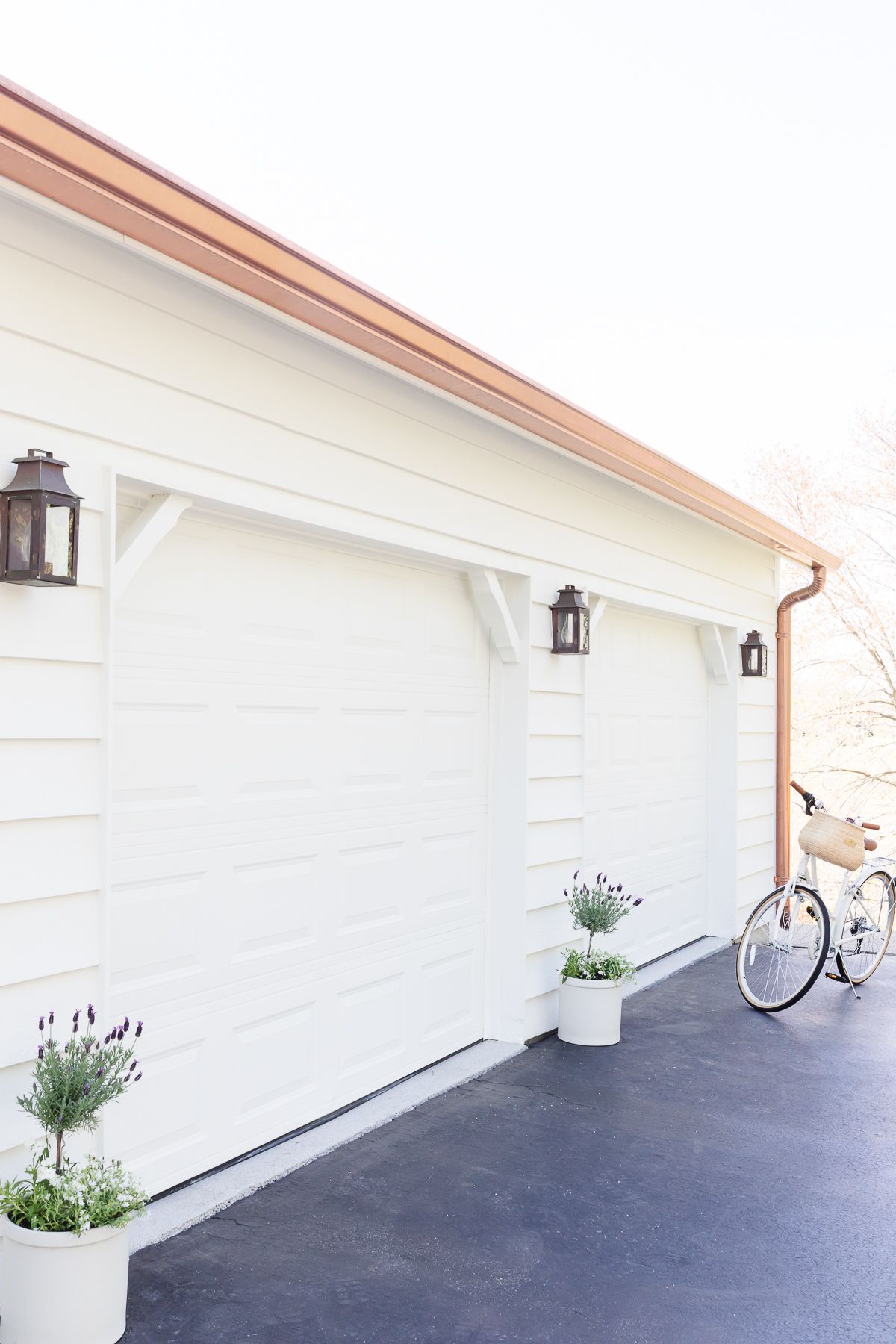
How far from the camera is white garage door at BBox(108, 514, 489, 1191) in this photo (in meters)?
2.87

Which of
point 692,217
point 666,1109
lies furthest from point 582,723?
point 692,217

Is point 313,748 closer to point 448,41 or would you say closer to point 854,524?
point 854,524

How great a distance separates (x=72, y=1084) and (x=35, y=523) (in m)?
1.20

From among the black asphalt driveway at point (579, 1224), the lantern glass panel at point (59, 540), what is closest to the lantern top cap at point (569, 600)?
the black asphalt driveway at point (579, 1224)

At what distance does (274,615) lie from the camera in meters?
3.30

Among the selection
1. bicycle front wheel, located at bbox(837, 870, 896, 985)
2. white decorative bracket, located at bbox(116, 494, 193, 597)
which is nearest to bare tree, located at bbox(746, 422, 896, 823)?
bicycle front wheel, located at bbox(837, 870, 896, 985)

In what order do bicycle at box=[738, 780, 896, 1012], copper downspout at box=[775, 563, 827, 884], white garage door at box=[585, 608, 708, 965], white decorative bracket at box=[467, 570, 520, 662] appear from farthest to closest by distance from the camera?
copper downspout at box=[775, 563, 827, 884] → white garage door at box=[585, 608, 708, 965] → bicycle at box=[738, 780, 896, 1012] → white decorative bracket at box=[467, 570, 520, 662]

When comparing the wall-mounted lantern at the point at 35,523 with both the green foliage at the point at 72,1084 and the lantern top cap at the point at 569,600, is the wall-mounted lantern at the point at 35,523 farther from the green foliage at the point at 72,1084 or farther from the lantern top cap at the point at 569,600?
the lantern top cap at the point at 569,600

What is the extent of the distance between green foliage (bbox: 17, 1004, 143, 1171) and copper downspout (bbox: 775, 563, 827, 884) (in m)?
5.70

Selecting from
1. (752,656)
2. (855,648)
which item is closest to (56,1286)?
(752,656)

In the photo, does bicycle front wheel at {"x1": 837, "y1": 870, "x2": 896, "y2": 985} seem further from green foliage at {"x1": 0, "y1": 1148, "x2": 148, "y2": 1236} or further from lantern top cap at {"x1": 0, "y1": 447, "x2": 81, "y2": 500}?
lantern top cap at {"x1": 0, "y1": 447, "x2": 81, "y2": 500}

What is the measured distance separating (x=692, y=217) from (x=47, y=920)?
17.6 m

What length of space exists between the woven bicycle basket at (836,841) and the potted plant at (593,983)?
1144 mm

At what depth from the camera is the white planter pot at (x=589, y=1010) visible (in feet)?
14.3
